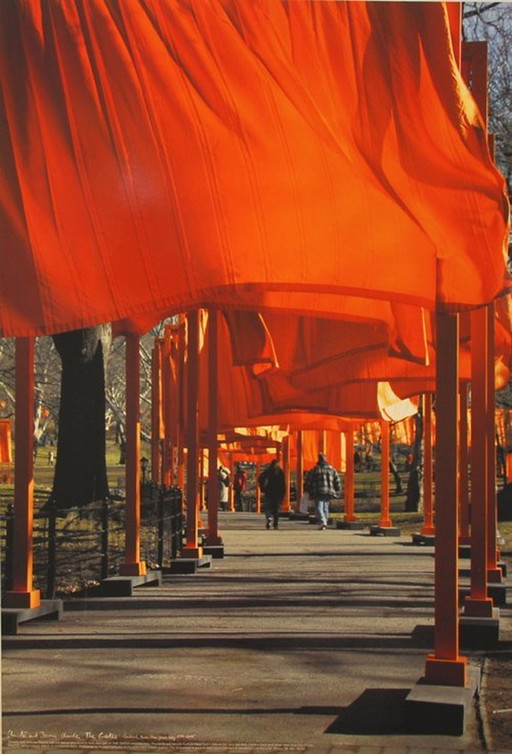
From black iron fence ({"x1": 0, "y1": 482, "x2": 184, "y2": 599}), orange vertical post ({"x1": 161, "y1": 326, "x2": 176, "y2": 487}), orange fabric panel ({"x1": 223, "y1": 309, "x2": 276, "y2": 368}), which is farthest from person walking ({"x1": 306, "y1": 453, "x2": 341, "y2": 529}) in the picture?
orange fabric panel ({"x1": 223, "y1": 309, "x2": 276, "y2": 368})

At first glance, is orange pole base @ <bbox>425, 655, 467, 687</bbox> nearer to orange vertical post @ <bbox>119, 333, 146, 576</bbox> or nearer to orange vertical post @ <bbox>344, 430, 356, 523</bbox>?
orange vertical post @ <bbox>119, 333, 146, 576</bbox>

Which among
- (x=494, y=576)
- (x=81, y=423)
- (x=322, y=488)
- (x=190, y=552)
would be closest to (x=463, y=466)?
(x=190, y=552)

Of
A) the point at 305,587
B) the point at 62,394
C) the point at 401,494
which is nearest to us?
the point at 305,587

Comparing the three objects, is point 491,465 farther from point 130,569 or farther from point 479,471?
point 130,569

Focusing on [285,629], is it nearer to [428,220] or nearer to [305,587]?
[305,587]

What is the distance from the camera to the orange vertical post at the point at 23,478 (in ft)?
35.2

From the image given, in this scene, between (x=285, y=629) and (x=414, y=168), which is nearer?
(x=414, y=168)

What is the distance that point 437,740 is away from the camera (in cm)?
686

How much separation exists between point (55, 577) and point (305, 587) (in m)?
2.79

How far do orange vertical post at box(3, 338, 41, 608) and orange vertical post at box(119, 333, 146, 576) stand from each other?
2.92m

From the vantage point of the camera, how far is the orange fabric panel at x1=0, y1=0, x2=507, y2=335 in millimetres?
7203

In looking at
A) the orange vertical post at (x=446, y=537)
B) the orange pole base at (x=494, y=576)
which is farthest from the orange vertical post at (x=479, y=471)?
the orange pole base at (x=494, y=576)

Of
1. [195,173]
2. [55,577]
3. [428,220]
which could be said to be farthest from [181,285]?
[55,577]

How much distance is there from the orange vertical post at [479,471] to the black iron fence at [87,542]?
367 centimetres
